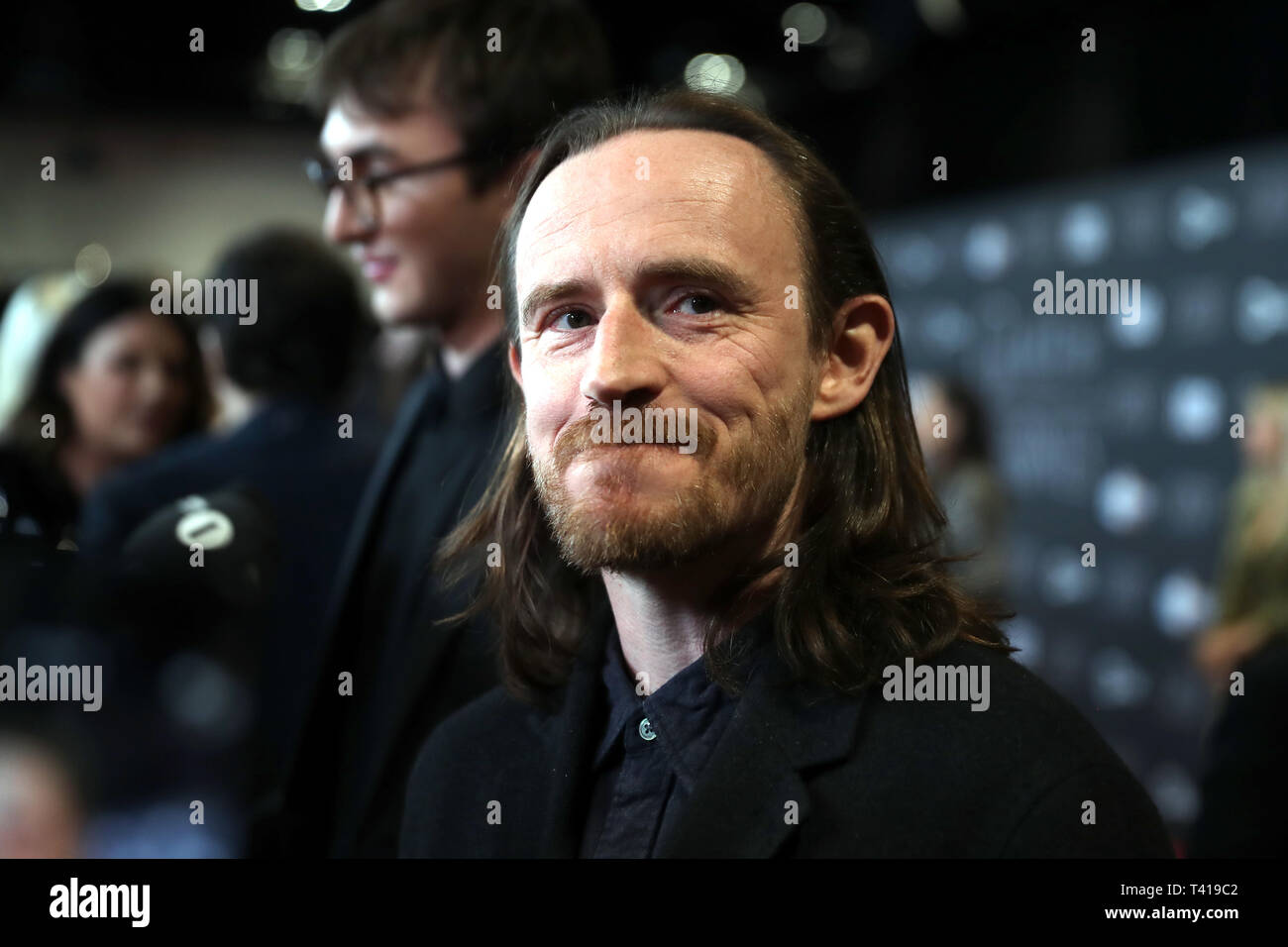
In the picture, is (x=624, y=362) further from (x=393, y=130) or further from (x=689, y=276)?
(x=393, y=130)

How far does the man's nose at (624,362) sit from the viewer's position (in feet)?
4.62

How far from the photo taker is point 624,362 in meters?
1.42

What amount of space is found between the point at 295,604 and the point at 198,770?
29 cm

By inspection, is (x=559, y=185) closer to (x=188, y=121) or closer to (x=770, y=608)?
(x=770, y=608)

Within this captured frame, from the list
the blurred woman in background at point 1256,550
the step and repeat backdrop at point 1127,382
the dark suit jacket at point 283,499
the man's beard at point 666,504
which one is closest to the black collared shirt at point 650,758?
the man's beard at point 666,504

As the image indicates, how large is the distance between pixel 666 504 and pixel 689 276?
10.8 inches

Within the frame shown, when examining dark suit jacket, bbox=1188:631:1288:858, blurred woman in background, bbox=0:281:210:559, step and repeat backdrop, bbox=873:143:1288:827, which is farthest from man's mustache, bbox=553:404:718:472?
step and repeat backdrop, bbox=873:143:1288:827

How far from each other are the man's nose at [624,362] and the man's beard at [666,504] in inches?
2.1

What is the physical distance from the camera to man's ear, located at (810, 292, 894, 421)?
157 cm

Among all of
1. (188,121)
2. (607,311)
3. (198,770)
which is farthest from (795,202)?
(188,121)

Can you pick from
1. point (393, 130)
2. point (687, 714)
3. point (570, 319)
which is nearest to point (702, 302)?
point (570, 319)

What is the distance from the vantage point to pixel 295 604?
1.87 meters

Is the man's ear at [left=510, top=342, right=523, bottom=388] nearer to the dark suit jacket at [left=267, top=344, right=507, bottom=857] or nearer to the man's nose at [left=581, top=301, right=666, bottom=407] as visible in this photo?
the dark suit jacket at [left=267, top=344, right=507, bottom=857]

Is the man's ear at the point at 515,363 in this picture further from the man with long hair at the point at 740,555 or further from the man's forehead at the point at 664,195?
the man's forehead at the point at 664,195
